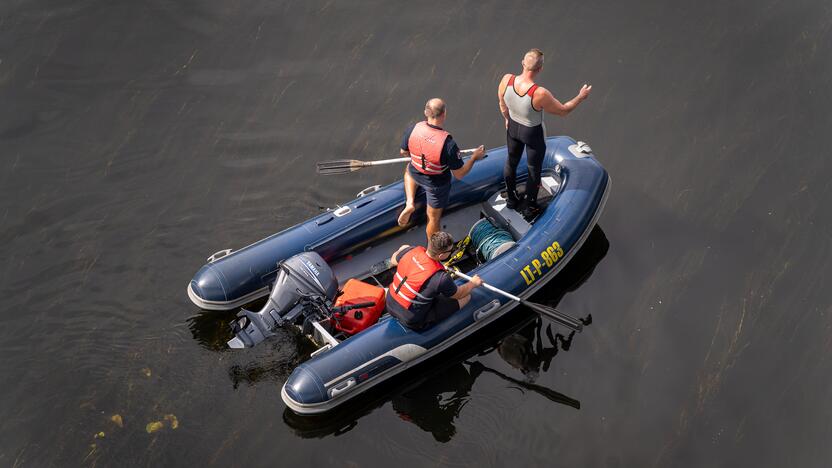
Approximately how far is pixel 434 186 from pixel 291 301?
1548 mm

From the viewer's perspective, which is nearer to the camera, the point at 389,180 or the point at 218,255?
the point at 218,255

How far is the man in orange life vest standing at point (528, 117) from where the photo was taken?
7598mm

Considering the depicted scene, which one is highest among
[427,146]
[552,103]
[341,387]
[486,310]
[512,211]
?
[552,103]

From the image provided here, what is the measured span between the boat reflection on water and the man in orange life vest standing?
3.22ft

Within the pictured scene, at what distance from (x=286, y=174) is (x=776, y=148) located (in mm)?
5196

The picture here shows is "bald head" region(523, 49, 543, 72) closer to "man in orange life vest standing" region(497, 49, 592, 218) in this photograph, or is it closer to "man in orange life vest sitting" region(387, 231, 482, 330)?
"man in orange life vest standing" region(497, 49, 592, 218)

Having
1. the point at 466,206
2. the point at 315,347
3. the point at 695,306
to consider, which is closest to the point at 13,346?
the point at 315,347

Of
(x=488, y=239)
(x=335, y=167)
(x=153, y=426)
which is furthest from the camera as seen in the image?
(x=335, y=167)

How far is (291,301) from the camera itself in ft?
24.5

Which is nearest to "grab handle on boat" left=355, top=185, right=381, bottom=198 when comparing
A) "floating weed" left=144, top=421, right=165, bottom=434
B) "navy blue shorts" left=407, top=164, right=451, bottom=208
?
"navy blue shorts" left=407, top=164, right=451, bottom=208

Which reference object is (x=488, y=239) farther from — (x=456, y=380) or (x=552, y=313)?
(x=456, y=380)

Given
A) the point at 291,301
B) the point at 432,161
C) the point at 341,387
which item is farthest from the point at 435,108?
the point at 341,387

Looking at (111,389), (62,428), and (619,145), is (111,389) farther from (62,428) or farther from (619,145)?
(619,145)

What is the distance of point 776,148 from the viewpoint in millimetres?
9664
